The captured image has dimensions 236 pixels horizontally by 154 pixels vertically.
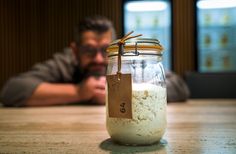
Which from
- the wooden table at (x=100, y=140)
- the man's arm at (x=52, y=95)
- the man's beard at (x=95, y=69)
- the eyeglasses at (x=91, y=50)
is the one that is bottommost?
the man's arm at (x=52, y=95)

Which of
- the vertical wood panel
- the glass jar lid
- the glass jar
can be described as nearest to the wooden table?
the glass jar

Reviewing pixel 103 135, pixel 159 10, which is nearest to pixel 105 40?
pixel 103 135

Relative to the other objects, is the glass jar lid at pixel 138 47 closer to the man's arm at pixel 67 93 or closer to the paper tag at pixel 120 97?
the paper tag at pixel 120 97

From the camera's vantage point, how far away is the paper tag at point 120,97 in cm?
41

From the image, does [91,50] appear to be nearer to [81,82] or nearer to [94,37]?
[94,37]

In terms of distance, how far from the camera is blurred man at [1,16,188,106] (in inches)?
53.5

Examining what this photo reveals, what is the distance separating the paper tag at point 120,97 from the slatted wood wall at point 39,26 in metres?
2.98

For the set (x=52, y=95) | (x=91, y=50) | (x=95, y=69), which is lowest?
(x=52, y=95)

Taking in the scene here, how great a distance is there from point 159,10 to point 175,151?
10.1ft

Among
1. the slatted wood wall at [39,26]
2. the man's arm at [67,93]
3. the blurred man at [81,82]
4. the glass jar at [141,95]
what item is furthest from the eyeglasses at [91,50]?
the slatted wood wall at [39,26]

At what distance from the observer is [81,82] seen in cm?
147

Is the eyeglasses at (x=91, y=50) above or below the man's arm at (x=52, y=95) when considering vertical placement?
above

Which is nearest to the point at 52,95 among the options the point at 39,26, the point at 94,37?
the point at 94,37

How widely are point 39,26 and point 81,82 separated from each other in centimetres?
235
